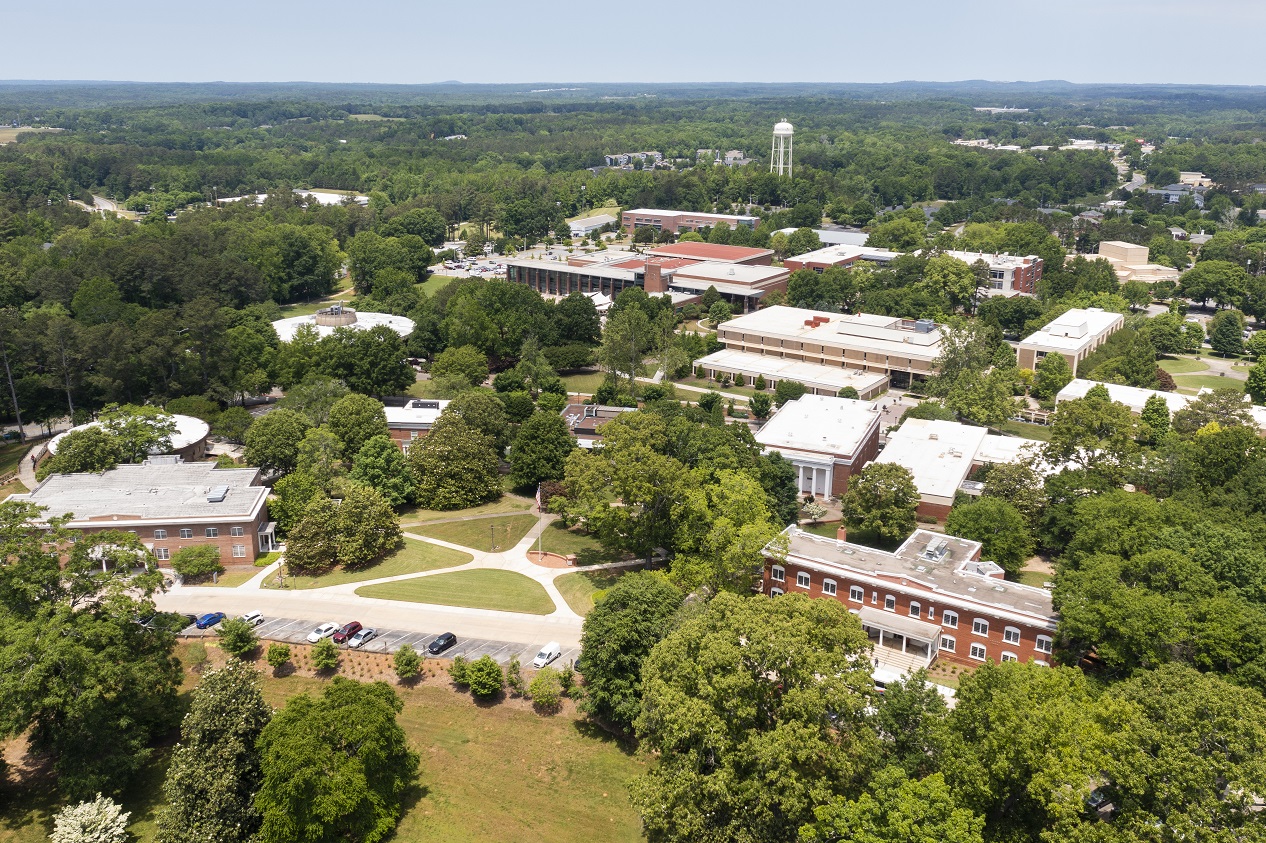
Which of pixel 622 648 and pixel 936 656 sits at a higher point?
pixel 622 648

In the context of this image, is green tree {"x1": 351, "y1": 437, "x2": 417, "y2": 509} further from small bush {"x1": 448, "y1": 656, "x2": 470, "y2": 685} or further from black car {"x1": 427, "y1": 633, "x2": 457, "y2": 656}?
small bush {"x1": 448, "y1": 656, "x2": 470, "y2": 685}

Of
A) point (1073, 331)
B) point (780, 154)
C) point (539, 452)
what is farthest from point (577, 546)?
point (780, 154)

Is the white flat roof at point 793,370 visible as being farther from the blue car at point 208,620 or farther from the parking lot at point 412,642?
the blue car at point 208,620

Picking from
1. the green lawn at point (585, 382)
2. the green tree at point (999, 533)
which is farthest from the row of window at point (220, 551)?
the green tree at point (999, 533)

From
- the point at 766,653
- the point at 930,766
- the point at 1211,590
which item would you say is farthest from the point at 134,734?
the point at 1211,590

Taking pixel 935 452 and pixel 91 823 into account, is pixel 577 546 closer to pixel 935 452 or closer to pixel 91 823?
pixel 935 452

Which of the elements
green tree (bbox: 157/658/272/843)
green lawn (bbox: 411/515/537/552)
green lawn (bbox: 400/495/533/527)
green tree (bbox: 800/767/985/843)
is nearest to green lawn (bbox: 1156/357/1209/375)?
green lawn (bbox: 400/495/533/527)

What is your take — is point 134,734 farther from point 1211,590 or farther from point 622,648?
point 1211,590
